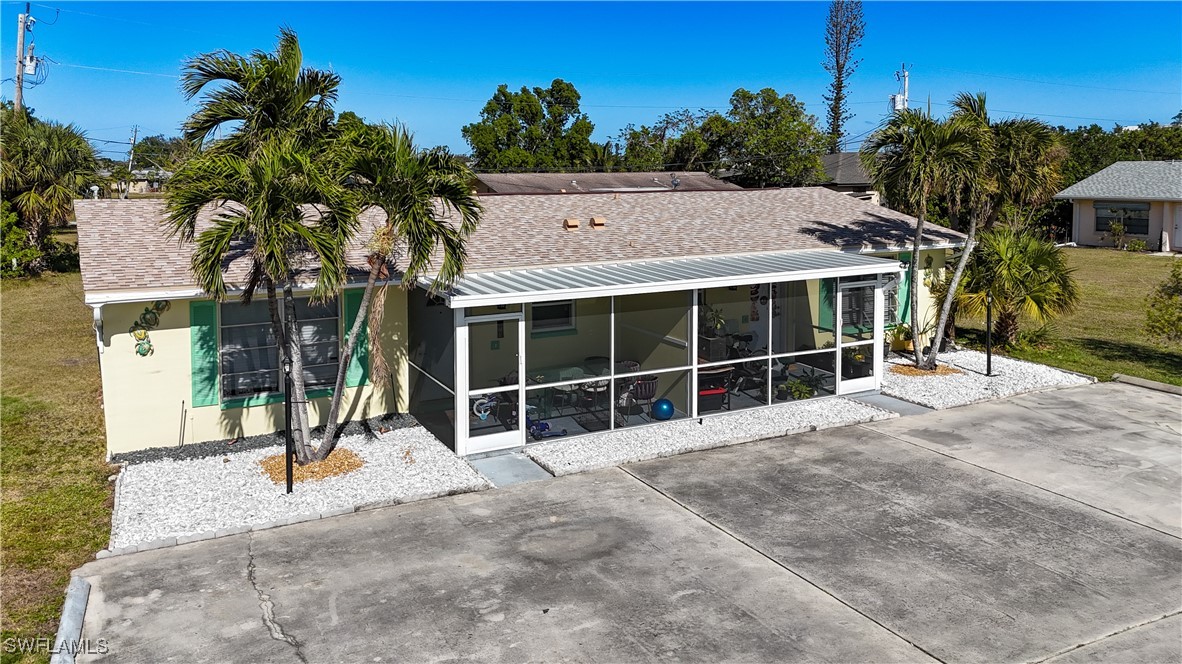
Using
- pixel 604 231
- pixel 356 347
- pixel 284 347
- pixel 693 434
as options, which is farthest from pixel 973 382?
pixel 284 347

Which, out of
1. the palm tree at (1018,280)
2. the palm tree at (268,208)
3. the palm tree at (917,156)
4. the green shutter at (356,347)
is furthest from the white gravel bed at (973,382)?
the palm tree at (268,208)

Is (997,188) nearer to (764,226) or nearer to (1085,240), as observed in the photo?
(764,226)

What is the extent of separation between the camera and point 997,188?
17359 millimetres

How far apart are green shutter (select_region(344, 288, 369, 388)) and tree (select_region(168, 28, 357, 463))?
1463mm

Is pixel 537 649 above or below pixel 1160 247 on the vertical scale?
below

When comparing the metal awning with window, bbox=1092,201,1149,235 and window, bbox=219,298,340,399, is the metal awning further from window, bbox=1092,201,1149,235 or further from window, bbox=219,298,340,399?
window, bbox=1092,201,1149,235

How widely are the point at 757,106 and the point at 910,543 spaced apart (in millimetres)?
36245

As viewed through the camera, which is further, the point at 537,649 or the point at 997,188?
the point at 997,188

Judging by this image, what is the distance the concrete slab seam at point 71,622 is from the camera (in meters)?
7.33

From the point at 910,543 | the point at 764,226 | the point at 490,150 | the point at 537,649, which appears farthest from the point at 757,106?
the point at 537,649

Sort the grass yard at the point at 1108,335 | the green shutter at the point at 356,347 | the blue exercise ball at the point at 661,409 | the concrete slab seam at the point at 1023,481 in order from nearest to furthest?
the concrete slab seam at the point at 1023,481 → the green shutter at the point at 356,347 → the blue exercise ball at the point at 661,409 → the grass yard at the point at 1108,335

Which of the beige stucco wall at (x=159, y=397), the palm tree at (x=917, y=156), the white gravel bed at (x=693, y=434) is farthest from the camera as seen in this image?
the palm tree at (x=917, y=156)

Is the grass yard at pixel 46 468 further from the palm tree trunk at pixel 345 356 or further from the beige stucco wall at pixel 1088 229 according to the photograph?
the beige stucco wall at pixel 1088 229

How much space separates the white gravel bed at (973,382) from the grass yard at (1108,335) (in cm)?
86
